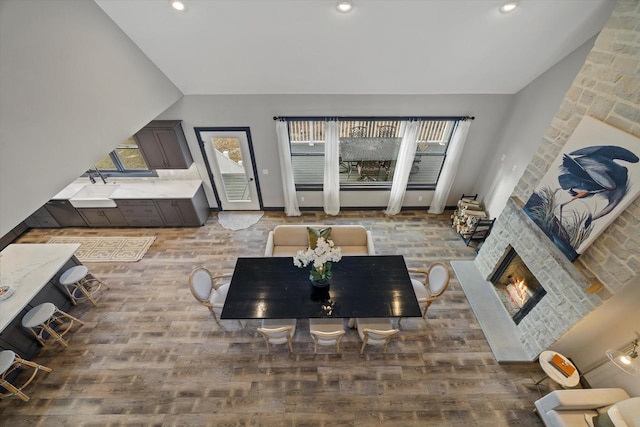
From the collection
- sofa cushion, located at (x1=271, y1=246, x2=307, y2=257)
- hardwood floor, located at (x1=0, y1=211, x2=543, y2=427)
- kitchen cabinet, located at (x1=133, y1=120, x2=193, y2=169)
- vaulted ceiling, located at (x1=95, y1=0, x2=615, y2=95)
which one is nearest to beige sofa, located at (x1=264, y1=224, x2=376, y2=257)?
sofa cushion, located at (x1=271, y1=246, x2=307, y2=257)

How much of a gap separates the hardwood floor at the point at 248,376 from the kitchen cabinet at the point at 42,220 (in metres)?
2.64

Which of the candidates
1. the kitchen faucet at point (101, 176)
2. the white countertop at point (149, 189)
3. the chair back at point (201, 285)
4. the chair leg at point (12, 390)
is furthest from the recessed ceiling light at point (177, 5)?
the chair leg at point (12, 390)

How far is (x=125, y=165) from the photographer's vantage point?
5.65 m

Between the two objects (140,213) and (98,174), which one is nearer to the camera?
(140,213)

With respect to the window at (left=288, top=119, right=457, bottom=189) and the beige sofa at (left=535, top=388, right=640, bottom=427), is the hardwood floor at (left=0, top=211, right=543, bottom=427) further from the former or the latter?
the window at (left=288, top=119, right=457, bottom=189)

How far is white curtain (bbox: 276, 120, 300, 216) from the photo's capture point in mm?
4922

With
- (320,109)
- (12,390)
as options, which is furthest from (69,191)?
(320,109)

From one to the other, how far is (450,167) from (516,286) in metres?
2.47

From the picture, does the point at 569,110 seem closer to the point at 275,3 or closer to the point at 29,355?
the point at 275,3

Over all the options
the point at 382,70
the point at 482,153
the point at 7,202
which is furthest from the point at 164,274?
the point at 482,153

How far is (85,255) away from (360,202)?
5597mm

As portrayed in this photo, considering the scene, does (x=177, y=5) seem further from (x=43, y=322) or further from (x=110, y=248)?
(x=110, y=248)

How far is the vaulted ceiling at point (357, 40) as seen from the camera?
274 cm

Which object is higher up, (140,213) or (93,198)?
(93,198)
